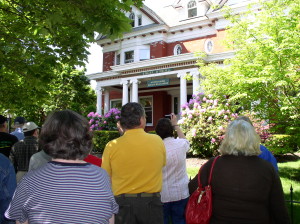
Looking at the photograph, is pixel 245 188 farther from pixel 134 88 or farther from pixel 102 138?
pixel 134 88

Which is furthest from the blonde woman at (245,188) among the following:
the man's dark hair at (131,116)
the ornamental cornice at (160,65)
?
the ornamental cornice at (160,65)

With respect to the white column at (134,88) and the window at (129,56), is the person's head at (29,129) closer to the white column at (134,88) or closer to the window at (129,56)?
the white column at (134,88)

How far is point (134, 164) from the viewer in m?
2.73

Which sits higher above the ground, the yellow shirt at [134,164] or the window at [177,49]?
the window at [177,49]

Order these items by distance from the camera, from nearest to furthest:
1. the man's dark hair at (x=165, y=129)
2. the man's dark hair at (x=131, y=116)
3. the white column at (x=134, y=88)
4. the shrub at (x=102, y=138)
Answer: the man's dark hair at (x=131, y=116), the man's dark hair at (x=165, y=129), the shrub at (x=102, y=138), the white column at (x=134, y=88)

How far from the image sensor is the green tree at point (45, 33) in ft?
13.9

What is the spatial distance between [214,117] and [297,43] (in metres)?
6.73

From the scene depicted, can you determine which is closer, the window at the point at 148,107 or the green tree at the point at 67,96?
the window at the point at 148,107

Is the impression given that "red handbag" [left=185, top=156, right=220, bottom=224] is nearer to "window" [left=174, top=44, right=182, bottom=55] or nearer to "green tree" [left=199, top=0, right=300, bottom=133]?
"green tree" [left=199, top=0, right=300, bottom=133]

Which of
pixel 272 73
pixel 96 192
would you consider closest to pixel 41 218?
pixel 96 192

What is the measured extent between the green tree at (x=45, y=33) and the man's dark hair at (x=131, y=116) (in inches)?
66.3

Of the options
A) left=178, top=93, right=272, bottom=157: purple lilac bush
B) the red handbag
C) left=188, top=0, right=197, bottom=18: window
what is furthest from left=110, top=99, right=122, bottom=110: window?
the red handbag

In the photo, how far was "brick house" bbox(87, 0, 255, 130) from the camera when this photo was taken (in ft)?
56.9

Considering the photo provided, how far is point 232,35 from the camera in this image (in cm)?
764
